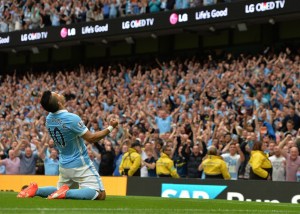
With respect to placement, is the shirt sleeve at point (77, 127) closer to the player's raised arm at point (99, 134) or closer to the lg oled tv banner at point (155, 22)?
the player's raised arm at point (99, 134)

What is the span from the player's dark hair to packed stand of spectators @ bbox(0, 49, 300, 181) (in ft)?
20.7

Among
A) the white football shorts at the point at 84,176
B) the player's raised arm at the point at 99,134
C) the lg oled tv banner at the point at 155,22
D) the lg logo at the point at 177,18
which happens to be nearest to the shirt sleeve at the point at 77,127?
the player's raised arm at the point at 99,134

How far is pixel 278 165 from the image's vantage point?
1658 cm

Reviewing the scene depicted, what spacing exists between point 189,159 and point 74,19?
14.6 meters

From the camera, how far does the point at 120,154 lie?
65.7ft

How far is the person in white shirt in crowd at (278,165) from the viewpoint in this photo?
16531 millimetres

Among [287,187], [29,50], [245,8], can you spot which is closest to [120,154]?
[287,187]

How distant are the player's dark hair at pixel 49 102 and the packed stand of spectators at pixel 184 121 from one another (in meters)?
6.32

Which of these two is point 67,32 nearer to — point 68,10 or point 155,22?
point 68,10

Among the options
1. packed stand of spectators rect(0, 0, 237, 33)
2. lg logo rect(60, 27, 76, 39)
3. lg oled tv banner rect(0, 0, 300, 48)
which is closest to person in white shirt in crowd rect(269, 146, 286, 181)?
lg oled tv banner rect(0, 0, 300, 48)

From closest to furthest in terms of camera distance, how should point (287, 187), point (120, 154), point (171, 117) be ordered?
point (287, 187)
point (120, 154)
point (171, 117)

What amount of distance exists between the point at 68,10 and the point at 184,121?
1287 centimetres

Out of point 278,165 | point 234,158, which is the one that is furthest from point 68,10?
point 278,165

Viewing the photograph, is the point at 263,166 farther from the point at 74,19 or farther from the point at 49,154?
the point at 74,19
